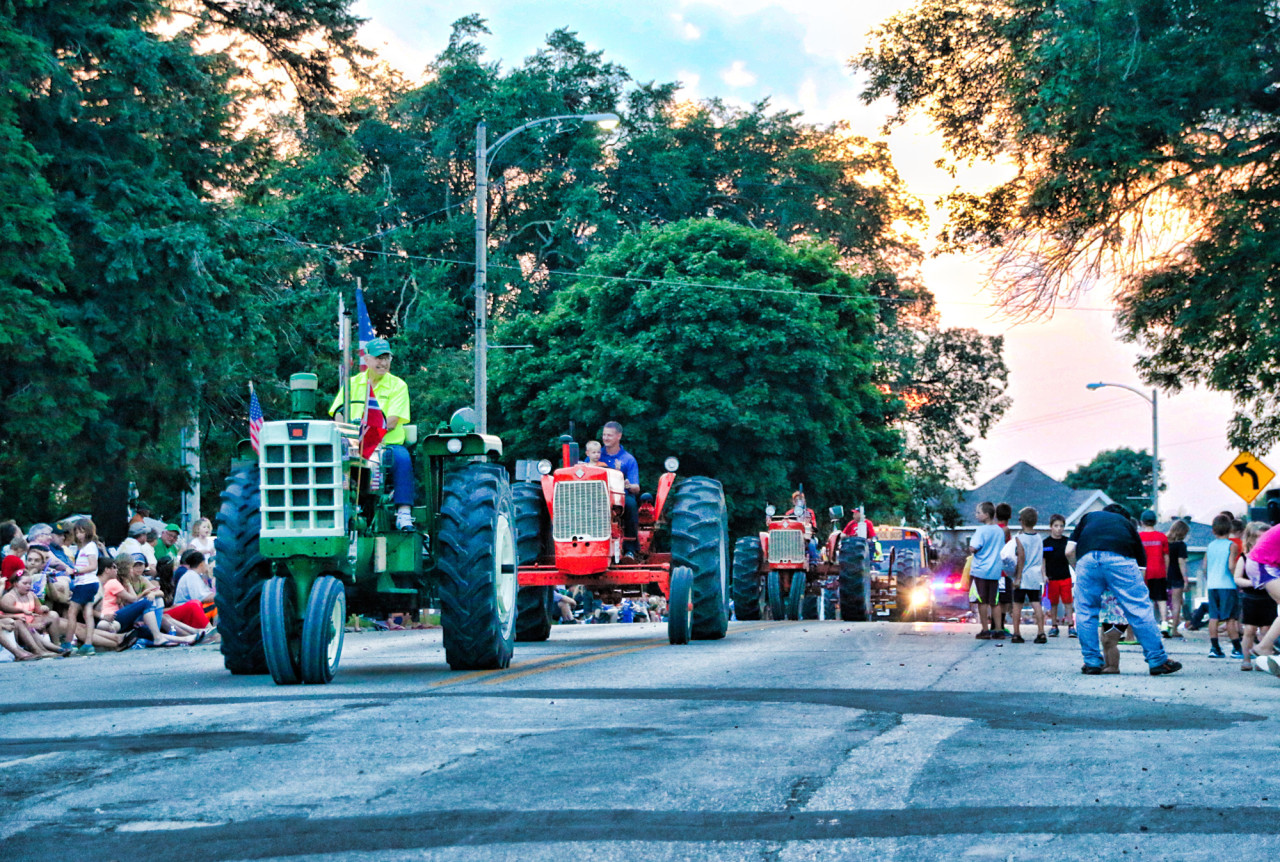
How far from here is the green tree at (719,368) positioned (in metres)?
43.5

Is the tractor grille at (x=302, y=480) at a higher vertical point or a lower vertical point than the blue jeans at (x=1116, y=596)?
higher

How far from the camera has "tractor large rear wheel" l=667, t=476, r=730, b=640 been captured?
1786 centimetres

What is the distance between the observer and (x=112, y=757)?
27.0 feet

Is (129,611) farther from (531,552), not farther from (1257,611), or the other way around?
(1257,611)

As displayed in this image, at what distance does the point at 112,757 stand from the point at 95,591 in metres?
11.2

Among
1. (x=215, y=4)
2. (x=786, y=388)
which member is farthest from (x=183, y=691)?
(x=786, y=388)

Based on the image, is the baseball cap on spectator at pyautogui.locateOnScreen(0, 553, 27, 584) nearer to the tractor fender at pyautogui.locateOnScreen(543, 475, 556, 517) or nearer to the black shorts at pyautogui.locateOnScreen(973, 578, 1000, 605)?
the tractor fender at pyautogui.locateOnScreen(543, 475, 556, 517)

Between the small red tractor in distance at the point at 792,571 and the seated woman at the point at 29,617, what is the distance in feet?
43.1

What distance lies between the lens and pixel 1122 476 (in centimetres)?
13175

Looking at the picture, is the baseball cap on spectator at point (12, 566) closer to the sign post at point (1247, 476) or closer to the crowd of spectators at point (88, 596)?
the crowd of spectators at point (88, 596)

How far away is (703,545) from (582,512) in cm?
130

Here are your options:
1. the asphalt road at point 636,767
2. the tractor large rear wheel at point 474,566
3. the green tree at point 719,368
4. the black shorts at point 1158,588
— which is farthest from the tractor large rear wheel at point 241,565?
the green tree at point 719,368

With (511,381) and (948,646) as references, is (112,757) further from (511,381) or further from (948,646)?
(511,381)

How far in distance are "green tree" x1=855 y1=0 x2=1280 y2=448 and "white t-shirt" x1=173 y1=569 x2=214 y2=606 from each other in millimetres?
14209
